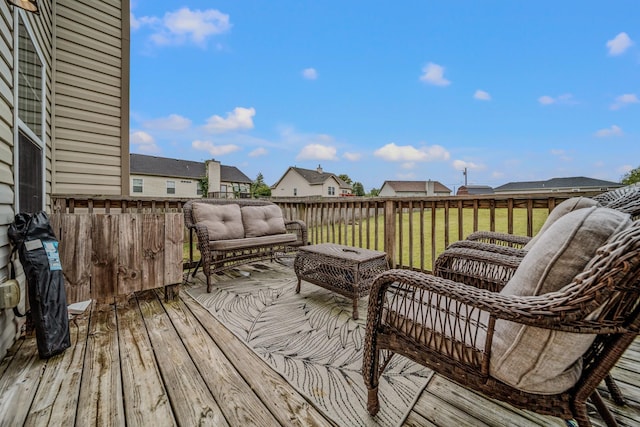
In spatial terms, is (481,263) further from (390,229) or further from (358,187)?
(358,187)

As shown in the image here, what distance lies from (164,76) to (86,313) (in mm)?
13521

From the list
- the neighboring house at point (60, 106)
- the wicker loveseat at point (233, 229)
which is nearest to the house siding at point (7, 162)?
the neighboring house at point (60, 106)

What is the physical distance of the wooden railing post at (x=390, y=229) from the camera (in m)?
3.61

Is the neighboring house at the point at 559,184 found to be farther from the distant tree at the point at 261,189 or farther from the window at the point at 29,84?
the window at the point at 29,84

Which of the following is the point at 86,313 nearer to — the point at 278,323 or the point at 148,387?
the point at 148,387

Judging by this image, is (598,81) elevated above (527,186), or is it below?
above

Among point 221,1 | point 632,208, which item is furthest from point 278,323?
point 221,1

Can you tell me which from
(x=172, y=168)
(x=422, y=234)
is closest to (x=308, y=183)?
(x=172, y=168)

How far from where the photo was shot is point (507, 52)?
40.9 feet

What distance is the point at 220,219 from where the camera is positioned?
372 cm

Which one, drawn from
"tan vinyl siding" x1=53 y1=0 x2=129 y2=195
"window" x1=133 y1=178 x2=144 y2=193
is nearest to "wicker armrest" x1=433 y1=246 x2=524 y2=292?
"tan vinyl siding" x1=53 y1=0 x2=129 y2=195

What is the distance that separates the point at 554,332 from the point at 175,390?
1740 millimetres

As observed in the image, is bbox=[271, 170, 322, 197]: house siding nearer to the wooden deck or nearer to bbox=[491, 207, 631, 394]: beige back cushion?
the wooden deck

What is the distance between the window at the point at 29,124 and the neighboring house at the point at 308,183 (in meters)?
21.9
